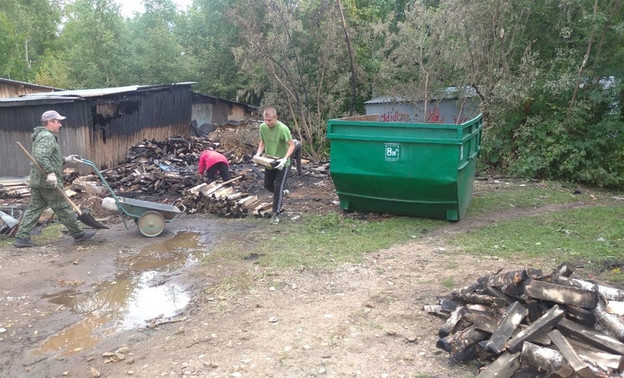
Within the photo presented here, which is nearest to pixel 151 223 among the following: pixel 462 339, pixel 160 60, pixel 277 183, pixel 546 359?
pixel 277 183

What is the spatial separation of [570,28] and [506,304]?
1048 centimetres

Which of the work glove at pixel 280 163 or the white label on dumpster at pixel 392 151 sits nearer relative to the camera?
the white label on dumpster at pixel 392 151

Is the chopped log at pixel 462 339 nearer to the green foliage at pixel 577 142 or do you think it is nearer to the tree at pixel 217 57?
the green foliage at pixel 577 142

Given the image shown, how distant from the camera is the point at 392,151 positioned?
7.59 meters

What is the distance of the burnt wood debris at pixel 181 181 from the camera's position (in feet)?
29.6

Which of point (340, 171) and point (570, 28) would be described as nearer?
point (340, 171)

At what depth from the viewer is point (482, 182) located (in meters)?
12.0

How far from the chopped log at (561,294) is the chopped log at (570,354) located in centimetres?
29

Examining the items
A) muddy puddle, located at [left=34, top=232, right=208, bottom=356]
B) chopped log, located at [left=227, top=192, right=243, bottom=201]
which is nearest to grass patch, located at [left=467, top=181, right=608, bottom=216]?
chopped log, located at [left=227, top=192, right=243, bottom=201]

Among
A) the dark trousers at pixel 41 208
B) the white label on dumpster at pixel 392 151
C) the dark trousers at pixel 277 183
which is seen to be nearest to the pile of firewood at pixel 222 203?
the dark trousers at pixel 277 183

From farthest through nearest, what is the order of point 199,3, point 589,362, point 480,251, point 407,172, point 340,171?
1. point 199,3
2. point 340,171
3. point 407,172
4. point 480,251
5. point 589,362

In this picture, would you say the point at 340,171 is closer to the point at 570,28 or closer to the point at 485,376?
the point at 485,376

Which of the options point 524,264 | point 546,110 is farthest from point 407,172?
point 546,110

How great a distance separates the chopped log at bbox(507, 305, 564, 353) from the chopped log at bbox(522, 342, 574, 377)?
0.07 m
